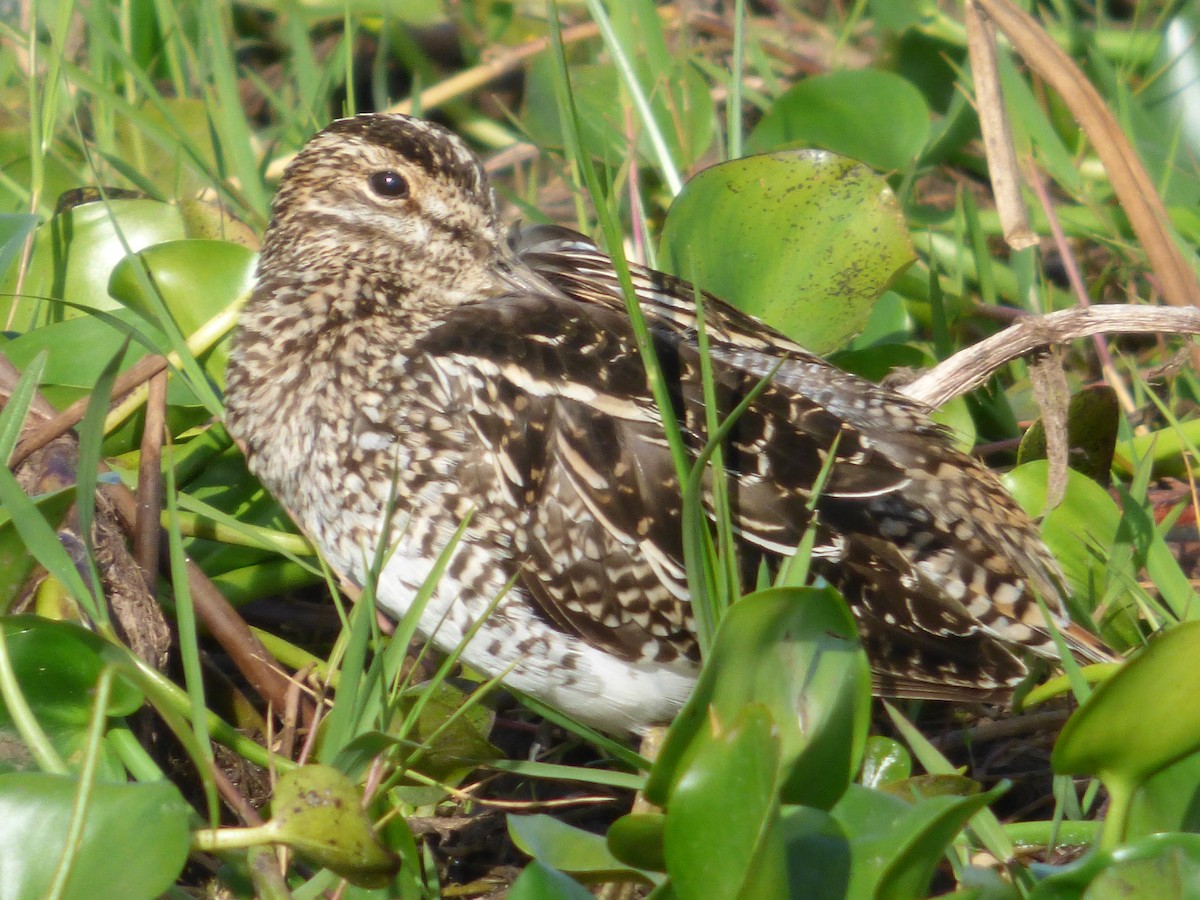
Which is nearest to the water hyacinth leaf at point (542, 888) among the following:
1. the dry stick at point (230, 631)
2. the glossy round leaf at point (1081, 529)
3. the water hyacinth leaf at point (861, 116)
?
the dry stick at point (230, 631)

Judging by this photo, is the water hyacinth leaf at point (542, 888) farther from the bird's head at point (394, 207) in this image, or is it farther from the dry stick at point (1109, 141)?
the dry stick at point (1109, 141)

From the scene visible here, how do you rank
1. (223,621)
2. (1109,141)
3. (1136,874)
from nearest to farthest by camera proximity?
(1136,874) < (223,621) < (1109,141)

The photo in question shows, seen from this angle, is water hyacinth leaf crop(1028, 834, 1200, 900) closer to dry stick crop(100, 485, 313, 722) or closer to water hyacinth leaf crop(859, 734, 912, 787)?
water hyacinth leaf crop(859, 734, 912, 787)

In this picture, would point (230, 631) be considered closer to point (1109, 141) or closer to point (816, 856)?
point (816, 856)

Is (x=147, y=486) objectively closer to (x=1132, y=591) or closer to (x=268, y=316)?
(x=268, y=316)

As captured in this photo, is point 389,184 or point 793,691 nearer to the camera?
point 793,691

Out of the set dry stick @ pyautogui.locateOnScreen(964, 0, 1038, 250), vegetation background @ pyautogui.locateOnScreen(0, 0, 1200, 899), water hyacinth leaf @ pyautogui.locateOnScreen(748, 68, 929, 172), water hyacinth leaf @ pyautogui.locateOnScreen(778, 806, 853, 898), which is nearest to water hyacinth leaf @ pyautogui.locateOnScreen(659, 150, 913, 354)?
vegetation background @ pyautogui.locateOnScreen(0, 0, 1200, 899)

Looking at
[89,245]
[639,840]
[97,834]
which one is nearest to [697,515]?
[639,840]
